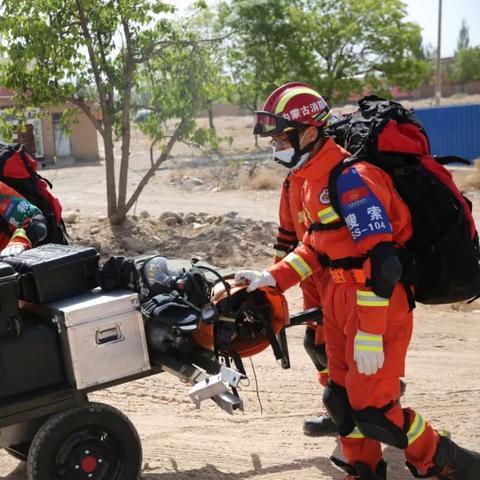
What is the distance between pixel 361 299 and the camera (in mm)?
3551

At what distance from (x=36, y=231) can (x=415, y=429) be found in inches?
98.4

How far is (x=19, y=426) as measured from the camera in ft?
12.3

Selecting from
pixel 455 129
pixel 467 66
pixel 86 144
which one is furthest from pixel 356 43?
pixel 467 66

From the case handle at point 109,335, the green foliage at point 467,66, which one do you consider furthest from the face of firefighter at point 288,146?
the green foliage at point 467,66

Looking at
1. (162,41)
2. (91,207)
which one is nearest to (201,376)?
(162,41)

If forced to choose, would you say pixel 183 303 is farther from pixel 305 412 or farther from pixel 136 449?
pixel 305 412

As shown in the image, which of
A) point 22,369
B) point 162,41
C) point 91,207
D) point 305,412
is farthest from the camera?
point 91,207

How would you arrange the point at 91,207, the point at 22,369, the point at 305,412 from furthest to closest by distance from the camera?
the point at 91,207
the point at 305,412
the point at 22,369

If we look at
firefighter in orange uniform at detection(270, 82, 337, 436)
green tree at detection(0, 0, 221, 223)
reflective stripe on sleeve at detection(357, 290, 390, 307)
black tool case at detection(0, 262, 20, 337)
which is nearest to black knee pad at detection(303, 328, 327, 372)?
firefighter in orange uniform at detection(270, 82, 337, 436)

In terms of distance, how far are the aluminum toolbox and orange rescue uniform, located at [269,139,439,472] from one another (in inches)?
30.1

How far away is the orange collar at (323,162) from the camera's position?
3.74 meters

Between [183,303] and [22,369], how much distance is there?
2.62 feet

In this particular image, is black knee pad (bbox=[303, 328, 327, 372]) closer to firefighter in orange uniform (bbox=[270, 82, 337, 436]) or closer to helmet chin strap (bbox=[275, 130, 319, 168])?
firefighter in orange uniform (bbox=[270, 82, 337, 436])

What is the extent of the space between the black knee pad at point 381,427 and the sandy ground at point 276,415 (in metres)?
0.78
